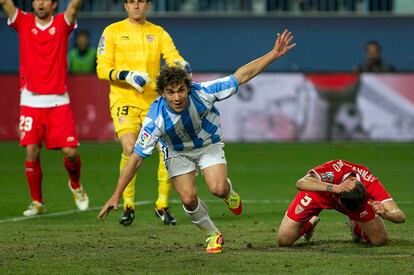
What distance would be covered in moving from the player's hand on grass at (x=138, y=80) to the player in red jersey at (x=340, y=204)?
2.36m

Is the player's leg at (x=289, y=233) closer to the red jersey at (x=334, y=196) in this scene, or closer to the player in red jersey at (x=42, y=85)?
the red jersey at (x=334, y=196)

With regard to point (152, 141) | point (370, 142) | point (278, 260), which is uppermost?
point (152, 141)

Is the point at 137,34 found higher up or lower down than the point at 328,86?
higher up

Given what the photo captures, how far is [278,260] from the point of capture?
9297mm

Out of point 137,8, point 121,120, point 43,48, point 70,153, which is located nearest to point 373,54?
point 70,153

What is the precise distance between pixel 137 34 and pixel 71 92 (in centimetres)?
1057

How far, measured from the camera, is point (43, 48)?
13.0 metres

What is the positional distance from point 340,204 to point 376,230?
43cm

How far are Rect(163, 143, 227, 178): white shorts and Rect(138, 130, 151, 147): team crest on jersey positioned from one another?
74 cm

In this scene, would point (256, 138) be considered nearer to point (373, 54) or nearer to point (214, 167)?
point (373, 54)

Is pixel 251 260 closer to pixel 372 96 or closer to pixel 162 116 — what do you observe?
pixel 162 116

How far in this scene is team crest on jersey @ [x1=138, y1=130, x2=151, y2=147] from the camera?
9523 mm

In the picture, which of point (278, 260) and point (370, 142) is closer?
point (278, 260)

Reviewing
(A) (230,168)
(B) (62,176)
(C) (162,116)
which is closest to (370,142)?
(A) (230,168)
